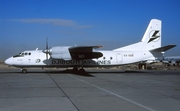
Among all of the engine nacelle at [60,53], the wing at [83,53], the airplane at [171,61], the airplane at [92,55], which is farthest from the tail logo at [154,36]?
the airplane at [171,61]

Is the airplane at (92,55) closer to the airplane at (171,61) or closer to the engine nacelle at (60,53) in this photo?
the engine nacelle at (60,53)

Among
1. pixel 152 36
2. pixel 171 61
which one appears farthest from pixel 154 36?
pixel 171 61

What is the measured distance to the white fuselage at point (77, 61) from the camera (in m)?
24.9

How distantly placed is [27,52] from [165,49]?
654 inches

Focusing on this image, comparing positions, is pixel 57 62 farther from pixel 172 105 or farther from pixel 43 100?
pixel 172 105

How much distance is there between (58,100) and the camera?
883 centimetres

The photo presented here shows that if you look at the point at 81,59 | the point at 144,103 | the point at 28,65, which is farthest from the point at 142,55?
the point at 144,103

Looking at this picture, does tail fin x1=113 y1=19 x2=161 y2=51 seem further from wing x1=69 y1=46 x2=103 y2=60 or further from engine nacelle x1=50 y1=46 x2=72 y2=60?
engine nacelle x1=50 y1=46 x2=72 y2=60

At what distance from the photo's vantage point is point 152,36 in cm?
2739

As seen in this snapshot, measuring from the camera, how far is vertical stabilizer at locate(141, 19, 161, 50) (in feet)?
89.8

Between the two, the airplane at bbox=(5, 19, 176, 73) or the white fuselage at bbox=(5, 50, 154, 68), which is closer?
the airplane at bbox=(5, 19, 176, 73)

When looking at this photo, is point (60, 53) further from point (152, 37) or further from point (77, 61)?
point (152, 37)

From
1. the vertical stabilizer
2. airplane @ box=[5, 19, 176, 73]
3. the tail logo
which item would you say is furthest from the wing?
the tail logo

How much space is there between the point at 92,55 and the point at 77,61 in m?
2.03
